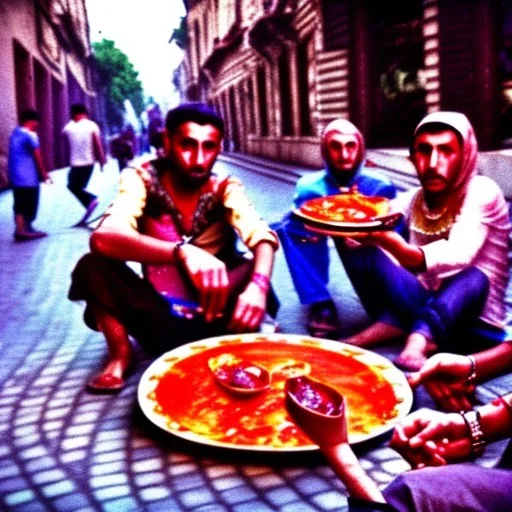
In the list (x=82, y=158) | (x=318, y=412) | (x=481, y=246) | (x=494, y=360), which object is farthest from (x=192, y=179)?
(x=82, y=158)

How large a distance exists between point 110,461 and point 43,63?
23.2 metres

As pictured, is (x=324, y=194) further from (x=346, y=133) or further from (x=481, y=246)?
(x=481, y=246)

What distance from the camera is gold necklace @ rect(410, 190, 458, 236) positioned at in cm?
385

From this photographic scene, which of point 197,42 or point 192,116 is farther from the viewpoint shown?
point 197,42

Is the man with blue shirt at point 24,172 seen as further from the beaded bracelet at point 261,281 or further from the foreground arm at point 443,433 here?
the foreground arm at point 443,433

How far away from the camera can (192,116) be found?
3857 millimetres

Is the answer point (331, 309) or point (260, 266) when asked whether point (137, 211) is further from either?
point (331, 309)

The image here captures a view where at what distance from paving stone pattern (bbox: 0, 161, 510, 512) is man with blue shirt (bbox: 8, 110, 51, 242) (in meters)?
5.12

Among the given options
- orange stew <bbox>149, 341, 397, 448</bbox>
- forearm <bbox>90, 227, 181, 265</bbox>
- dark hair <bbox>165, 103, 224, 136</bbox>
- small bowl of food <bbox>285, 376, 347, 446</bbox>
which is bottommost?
orange stew <bbox>149, 341, 397, 448</bbox>

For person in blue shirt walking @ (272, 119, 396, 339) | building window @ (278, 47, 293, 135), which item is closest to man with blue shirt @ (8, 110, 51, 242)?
person in blue shirt walking @ (272, 119, 396, 339)

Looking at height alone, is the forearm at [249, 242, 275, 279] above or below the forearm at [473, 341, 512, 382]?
above

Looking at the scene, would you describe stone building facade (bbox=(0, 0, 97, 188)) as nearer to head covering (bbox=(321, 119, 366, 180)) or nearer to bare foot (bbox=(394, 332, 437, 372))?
head covering (bbox=(321, 119, 366, 180))

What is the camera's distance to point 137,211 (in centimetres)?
384

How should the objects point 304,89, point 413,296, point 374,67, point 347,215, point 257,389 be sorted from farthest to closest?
point 304,89, point 374,67, point 413,296, point 347,215, point 257,389
